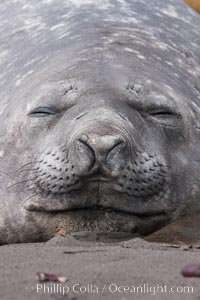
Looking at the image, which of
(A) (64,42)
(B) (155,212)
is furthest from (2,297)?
(A) (64,42)

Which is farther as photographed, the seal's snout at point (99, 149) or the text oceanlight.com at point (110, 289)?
the seal's snout at point (99, 149)

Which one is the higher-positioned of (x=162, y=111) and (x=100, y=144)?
(x=162, y=111)

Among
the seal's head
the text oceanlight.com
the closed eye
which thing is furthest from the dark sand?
the closed eye

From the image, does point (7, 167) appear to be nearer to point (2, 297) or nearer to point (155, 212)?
point (155, 212)

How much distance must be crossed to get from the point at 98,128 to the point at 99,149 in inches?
7.2

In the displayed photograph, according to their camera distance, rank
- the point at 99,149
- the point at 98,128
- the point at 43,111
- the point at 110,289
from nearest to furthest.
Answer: the point at 110,289
the point at 99,149
the point at 98,128
the point at 43,111

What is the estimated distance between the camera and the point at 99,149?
4.46m

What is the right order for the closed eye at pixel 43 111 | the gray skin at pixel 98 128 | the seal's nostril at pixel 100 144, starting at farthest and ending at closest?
the closed eye at pixel 43 111 < the gray skin at pixel 98 128 < the seal's nostril at pixel 100 144

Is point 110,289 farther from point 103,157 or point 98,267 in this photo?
point 103,157

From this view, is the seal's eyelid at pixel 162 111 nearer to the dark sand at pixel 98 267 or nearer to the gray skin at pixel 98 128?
the gray skin at pixel 98 128

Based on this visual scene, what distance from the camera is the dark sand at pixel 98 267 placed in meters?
3.10

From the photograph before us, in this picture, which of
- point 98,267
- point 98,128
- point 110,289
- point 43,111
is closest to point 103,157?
point 98,128

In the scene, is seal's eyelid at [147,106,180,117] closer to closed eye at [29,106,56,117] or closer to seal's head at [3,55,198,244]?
seal's head at [3,55,198,244]

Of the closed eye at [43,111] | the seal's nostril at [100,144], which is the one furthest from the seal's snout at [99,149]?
the closed eye at [43,111]
